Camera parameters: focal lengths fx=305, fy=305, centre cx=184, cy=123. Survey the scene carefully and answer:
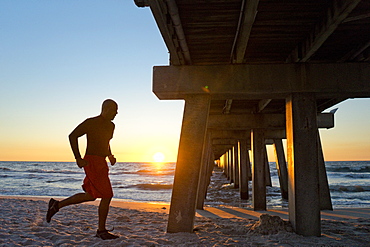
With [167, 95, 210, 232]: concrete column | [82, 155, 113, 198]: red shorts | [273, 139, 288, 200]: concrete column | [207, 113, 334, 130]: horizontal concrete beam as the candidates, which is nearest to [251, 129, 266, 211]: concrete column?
[207, 113, 334, 130]: horizontal concrete beam

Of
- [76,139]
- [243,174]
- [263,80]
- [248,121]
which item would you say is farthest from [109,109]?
[243,174]

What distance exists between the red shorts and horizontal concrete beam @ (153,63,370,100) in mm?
2213

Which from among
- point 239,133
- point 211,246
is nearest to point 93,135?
point 211,246

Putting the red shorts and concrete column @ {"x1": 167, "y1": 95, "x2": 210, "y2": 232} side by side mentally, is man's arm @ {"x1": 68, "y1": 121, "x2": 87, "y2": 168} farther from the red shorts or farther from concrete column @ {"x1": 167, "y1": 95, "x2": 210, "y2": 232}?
concrete column @ {"x1": 167, "y1": 95, "x2": 210, "y2": 232}

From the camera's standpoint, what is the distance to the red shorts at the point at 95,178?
4023 mm

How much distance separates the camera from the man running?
403cm

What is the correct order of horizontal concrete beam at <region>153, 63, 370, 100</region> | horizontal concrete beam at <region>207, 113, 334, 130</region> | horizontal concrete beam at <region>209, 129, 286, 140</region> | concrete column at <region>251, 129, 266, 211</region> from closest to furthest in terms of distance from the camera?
horizontal concrete beam at <region>153, 63, 370, 100</region>
concrete column at <region>251, 129, 266, 211</region>
horizontal concrete beam at <region>207, 113, 334, 130</region>
horizontal concrete beam at <region>209, 129, 286, 140</region>

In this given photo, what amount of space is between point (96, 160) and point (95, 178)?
0.78 ft

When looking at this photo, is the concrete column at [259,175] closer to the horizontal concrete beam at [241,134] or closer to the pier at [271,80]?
the horizontal concrete beam at [241,134]

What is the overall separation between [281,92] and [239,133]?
10504mm

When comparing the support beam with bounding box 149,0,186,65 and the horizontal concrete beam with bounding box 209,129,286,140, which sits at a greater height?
the support beam with bounding box 149,0,186,65

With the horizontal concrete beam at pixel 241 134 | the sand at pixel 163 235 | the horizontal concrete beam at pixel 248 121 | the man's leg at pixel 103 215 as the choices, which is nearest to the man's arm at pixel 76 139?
the man's leg at pixel 103 215

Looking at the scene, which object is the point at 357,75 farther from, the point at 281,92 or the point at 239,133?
the point at 239,133

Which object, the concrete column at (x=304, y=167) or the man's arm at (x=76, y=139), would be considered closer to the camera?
the man's arm at (x=76, y=139)
